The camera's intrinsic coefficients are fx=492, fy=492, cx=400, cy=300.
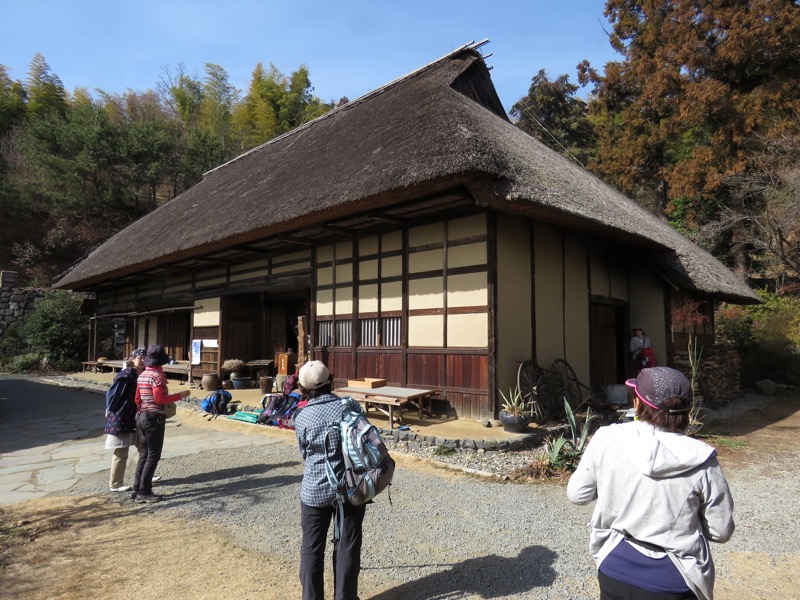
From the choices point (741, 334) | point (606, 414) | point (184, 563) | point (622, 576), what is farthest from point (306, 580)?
point (741, 334)

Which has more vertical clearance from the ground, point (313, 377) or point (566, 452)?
point (313, 377)

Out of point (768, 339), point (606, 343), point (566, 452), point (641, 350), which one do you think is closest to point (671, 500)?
point (566, 452)

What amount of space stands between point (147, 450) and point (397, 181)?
4.27m

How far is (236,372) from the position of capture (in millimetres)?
11305

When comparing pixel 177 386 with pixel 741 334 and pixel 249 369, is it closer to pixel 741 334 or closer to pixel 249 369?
pixel 249 369

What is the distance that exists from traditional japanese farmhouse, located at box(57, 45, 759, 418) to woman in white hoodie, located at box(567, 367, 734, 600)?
467 cm

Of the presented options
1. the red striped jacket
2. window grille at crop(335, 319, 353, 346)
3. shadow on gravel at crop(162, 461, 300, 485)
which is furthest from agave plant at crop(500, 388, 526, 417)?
the red striped jacket

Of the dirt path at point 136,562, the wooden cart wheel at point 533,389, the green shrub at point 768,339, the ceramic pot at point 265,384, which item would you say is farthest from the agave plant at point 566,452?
the green shrub at point 768,339

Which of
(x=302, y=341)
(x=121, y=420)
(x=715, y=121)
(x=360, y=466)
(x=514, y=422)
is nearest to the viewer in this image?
(x=360, y=466)

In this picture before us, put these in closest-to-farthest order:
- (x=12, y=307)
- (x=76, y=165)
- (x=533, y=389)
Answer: (x=533, y=389)
(x=12, y=307)
(x=76, y=165)

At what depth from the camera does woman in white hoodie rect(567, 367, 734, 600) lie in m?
1.59

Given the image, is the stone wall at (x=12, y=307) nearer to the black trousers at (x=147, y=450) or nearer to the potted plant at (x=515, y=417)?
the black trousers at (x=147, y=450)

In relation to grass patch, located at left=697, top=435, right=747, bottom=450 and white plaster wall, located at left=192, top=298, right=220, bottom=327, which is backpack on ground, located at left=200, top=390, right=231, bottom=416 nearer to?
white plaster wall, located at left=192, top=298, right=220, bottom=327

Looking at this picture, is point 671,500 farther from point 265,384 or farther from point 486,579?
point 265,384
